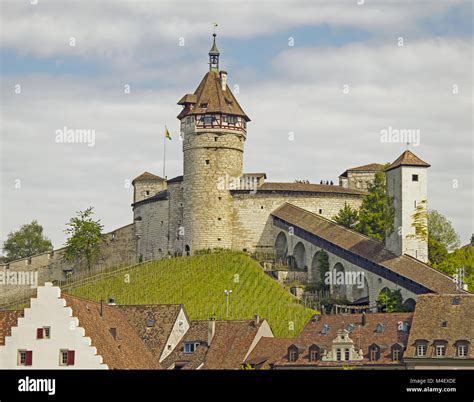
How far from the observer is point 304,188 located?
325ft

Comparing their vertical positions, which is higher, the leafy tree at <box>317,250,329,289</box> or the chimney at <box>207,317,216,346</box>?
the leafy tree at <box>317,250,329,289</box>

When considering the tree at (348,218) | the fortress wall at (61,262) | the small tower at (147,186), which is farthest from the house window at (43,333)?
the small tower at (147,186)

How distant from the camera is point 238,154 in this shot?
9912cm

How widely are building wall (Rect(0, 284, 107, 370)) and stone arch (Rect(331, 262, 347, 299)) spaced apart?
38.3 meters

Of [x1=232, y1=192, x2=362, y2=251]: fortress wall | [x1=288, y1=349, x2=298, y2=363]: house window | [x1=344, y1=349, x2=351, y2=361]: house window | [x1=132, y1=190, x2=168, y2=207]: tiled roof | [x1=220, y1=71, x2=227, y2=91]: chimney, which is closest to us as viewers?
[x1=344, y1=349, x2=351, y2=361]: house window

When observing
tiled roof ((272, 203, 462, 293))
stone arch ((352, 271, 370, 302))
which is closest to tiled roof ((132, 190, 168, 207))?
tiled roof ((272, 203, 462, 293))

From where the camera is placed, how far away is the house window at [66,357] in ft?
149

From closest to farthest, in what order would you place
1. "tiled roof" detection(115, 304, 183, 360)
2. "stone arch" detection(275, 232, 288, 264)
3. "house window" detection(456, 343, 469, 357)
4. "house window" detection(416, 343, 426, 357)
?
1. "house window" detection(456, 343, 469, 357)
2. "house window" detection(416, 343, 426, 357)
3. "tiled roof" detection(115, 304, 183, 360)
4. "stone arch" detection(275, 232, 288, 264)

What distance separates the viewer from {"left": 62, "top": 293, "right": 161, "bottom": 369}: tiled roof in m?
48.1

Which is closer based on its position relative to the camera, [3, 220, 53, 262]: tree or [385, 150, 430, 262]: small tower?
[385, 150, 430, 262]: small tower

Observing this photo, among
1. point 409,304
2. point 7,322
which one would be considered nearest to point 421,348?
point 409,304

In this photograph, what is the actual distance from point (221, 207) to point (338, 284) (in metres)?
15.6

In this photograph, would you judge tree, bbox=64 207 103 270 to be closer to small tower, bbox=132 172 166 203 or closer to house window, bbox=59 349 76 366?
small tower, bbox=132 172 166 203
